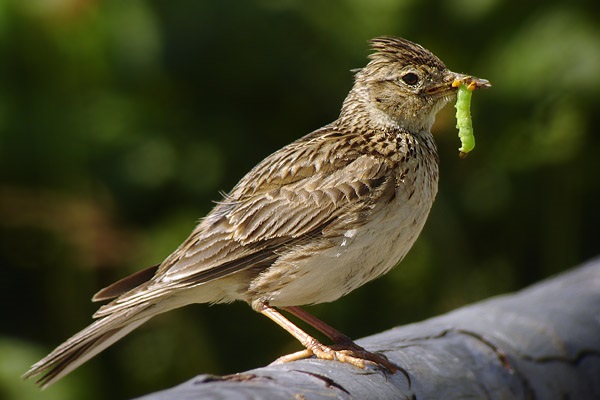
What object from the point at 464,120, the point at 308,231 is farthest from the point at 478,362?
the point at 464,120

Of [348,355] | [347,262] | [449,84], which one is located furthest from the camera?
[449,84]

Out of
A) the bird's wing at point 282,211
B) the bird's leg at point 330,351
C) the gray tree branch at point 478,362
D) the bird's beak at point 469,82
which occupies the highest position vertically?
the bird's beak at point 469,82

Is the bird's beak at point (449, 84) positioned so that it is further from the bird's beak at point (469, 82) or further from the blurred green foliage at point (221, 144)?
the blurred green foliage at point (221, 144)

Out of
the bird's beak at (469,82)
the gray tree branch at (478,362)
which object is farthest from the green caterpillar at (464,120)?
the gray tree branch at (478,362)

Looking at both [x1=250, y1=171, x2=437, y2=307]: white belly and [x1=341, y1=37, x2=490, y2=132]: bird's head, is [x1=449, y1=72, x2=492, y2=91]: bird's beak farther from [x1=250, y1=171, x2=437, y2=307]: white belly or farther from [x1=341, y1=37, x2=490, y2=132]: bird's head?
[x1=250, y1=171, x2=437, y2=307]: white belly

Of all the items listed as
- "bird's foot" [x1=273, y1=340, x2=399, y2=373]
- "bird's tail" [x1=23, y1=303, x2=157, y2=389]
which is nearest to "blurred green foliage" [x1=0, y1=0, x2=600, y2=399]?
"bird's tail" [x1=23, y1=303, x2=157, y2=389]

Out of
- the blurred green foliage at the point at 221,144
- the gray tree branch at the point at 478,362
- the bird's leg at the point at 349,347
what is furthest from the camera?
the blurred green foliage at the point at 221,144

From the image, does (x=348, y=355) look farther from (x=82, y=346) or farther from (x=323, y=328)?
(x=82, y=346)

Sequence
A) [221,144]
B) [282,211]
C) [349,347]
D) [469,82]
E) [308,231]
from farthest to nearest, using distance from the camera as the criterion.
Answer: [221,144], [469,82], [282,211], [308,231], [349,347]
